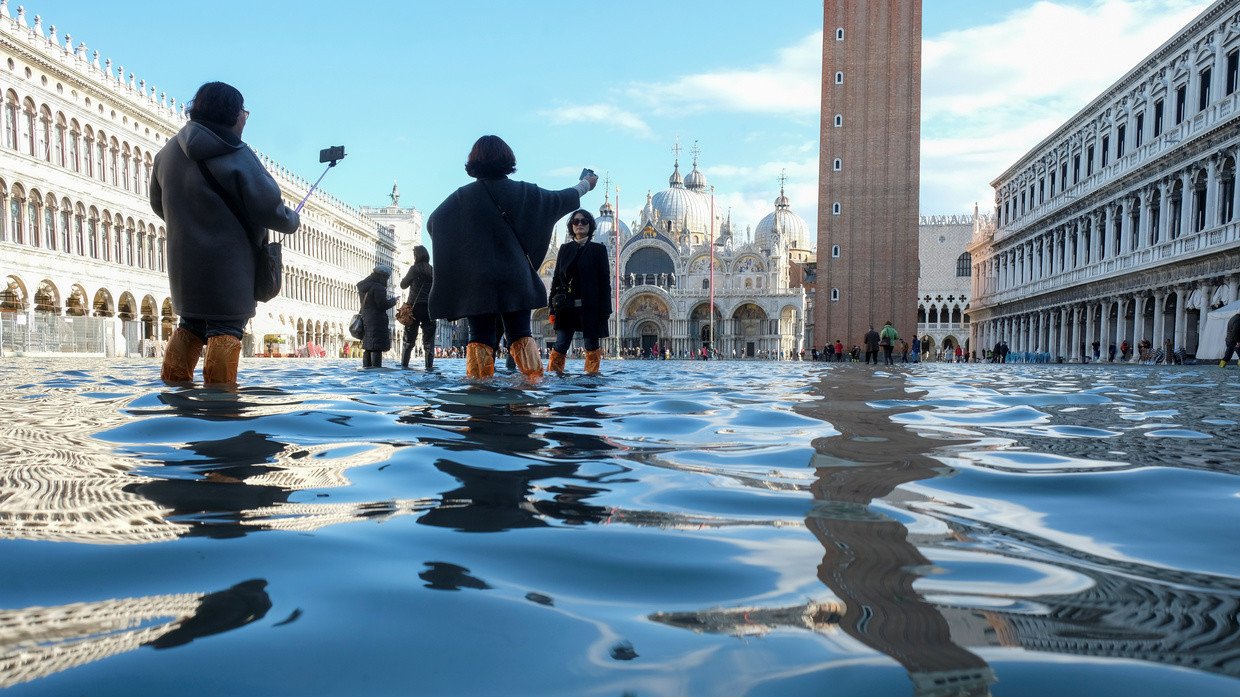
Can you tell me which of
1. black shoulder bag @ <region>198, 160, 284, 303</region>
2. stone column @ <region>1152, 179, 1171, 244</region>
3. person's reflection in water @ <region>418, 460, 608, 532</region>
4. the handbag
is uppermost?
stone column @ <region>1152, 179, 1171, 244</region>

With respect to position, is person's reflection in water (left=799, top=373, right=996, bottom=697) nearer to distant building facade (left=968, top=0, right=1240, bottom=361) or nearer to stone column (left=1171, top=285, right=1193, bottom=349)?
distant building facade (left=968, top=0, right=1240, bottom=361)

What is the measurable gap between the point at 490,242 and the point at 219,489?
4222 mm

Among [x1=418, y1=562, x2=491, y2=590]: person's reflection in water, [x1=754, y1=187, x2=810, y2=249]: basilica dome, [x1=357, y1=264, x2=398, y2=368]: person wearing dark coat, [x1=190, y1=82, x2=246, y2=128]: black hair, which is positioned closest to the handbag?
[x1=357, y1=264, x2=398, y2=368]: person wearing dark coat

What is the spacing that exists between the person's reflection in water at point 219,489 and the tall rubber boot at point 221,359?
2714mm

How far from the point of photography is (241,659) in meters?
0.90

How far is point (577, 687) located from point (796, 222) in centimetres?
9272

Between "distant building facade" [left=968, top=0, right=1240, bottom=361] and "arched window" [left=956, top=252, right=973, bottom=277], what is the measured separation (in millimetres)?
25987

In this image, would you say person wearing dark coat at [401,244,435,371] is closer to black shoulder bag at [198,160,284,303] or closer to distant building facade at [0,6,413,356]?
black shoulder bag at [198,160,284,303]

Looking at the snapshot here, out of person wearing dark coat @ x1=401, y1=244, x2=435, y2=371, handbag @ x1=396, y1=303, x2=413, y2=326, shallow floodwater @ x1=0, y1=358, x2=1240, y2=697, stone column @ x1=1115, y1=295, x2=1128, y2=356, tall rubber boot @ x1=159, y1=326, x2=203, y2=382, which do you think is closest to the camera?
shallow floodwater @ x1=0, y1=358, x2=1240, y2=697

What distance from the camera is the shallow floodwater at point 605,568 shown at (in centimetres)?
89

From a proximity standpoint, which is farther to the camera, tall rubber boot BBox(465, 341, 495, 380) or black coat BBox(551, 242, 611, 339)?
black coat BBox(551, 242, 611, 339)

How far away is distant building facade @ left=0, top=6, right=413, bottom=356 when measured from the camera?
2812 centimetres

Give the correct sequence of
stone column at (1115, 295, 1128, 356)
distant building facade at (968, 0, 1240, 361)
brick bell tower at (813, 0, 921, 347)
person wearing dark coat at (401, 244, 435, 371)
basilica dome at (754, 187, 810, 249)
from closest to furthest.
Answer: person wearing dark coat at (401, 244, 435, 371) < distant building facade at (968, 0, 1240, 361) < stone column at (1115, 295, 1128, 356) < brick bell tower at (813, 0, 921, 347) < basilica dome at (754, 187, 810, 249)

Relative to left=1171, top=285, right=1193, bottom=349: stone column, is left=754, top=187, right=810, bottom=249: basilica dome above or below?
above
